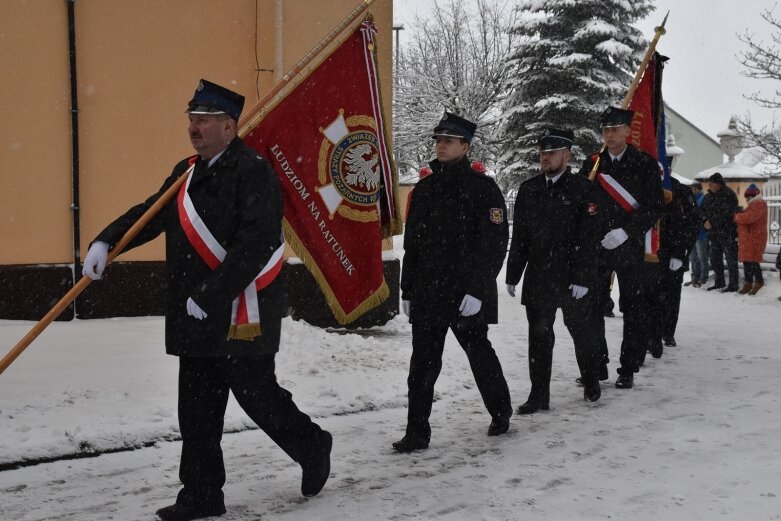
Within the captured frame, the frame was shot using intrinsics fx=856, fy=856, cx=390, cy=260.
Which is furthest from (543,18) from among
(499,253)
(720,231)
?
(499,253)

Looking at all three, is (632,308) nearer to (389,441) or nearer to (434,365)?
(434,365)

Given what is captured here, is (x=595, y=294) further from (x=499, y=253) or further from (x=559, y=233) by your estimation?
(x=499, y=253)

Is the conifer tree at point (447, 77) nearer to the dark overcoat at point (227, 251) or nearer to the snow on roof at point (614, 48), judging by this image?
the snow on roof at point (614, 48)

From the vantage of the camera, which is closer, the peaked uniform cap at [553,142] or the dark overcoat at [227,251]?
the dark overcoat at [227,251]

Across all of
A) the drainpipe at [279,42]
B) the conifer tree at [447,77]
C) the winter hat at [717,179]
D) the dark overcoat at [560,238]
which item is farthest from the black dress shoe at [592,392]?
the conifer tree at [447,77]

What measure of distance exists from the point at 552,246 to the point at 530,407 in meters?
1.17

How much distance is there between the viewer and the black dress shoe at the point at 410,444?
511 centimetres

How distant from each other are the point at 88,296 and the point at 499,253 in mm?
5325

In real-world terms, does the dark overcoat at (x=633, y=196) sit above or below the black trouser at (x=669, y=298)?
above

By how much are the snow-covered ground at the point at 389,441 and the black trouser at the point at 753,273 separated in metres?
7.25

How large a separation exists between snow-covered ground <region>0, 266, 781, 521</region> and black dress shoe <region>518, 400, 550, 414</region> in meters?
0.09

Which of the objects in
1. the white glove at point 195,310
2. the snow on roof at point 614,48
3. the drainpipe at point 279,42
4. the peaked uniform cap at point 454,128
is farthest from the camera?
the snow on roof at point 614,48

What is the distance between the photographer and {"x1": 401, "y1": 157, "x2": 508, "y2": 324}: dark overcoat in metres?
5.16

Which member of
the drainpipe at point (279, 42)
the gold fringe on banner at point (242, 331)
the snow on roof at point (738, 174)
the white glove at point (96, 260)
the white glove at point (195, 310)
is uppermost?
the drainpipe at point (279, 42)
